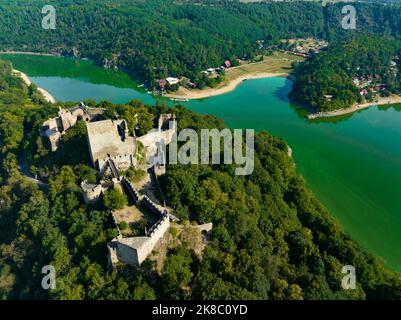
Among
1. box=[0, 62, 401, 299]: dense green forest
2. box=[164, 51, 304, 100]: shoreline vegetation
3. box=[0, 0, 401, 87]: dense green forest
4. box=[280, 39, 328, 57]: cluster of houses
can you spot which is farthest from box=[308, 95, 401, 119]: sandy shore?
box=[280, 39, 328, 57]: cluster of houses

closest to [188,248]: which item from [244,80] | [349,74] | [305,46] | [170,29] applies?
[244,80]

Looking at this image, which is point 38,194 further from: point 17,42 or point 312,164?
point 17,42

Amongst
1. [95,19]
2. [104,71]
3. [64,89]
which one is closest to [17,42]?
[95,19]

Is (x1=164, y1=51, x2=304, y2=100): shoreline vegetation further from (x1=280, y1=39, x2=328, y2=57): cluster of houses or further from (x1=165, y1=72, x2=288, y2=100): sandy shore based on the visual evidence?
(x1=280, y1=39, x2=328, y2=57): cluster of houses

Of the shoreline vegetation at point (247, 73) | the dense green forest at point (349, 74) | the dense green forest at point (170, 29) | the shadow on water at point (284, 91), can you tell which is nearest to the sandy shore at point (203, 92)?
the shoreline vegetation at point (247, 73)

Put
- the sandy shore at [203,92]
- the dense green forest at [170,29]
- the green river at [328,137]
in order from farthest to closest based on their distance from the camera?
the dense green forest at [170,29] → the sandy shore at [203,92] → the green river at [328,137]

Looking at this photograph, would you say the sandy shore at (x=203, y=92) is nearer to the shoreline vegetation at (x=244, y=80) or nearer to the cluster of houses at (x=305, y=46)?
the shoreline vegetation at (x=244, y=80)

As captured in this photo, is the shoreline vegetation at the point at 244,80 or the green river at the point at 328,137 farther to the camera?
the shoreline vegetation at the point at 244,80
